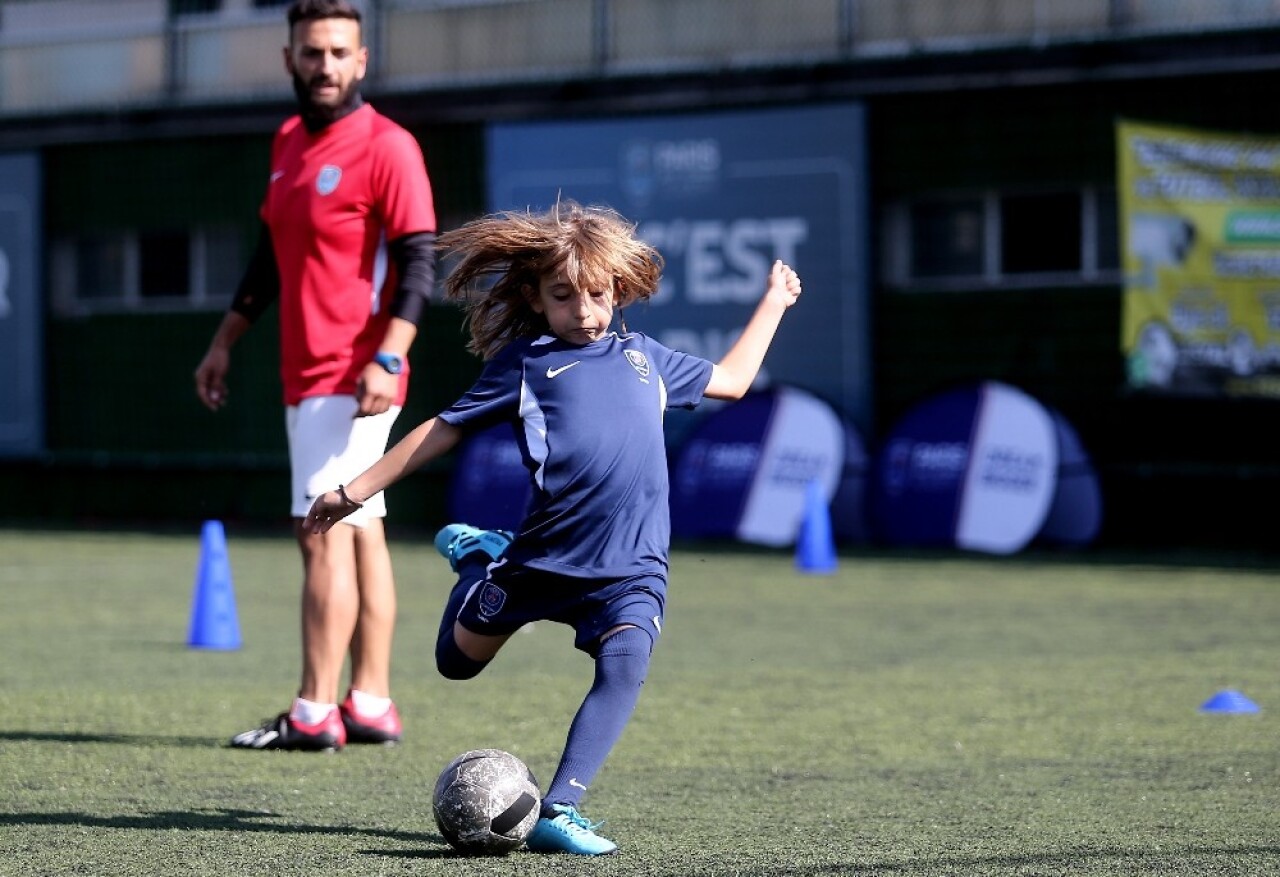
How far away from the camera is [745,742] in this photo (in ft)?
23.2

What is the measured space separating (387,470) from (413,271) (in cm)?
178

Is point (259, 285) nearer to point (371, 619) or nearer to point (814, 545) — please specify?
point (371, 619)

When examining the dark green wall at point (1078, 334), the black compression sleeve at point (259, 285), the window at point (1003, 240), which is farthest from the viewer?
the window at point (1003, 240)

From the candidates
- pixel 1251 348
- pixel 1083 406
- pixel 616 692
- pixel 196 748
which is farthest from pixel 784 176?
pixel 616 692

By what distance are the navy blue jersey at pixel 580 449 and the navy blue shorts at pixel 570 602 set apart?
1.5 inches

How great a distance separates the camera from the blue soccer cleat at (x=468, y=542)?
5449mm

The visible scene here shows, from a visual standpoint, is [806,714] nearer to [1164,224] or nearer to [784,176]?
[1164,224]

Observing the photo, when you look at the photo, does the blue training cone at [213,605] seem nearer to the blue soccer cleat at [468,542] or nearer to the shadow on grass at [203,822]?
the shadow on grass at [203,822]

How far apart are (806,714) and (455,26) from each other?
15.8m

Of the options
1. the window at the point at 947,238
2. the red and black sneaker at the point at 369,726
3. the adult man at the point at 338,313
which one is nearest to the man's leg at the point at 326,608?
the adult man at the point at 338,313

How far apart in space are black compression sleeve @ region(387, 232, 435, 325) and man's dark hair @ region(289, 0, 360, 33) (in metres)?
0.72

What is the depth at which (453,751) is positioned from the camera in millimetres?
6828

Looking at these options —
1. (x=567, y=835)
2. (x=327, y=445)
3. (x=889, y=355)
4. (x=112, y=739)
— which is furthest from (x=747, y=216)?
(x=567, y=835)

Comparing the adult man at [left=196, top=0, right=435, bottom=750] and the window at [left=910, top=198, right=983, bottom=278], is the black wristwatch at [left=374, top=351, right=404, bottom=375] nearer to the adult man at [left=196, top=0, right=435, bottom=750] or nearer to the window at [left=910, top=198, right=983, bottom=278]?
the adult man at [left=196, top=0, right=435, bottom=750]
